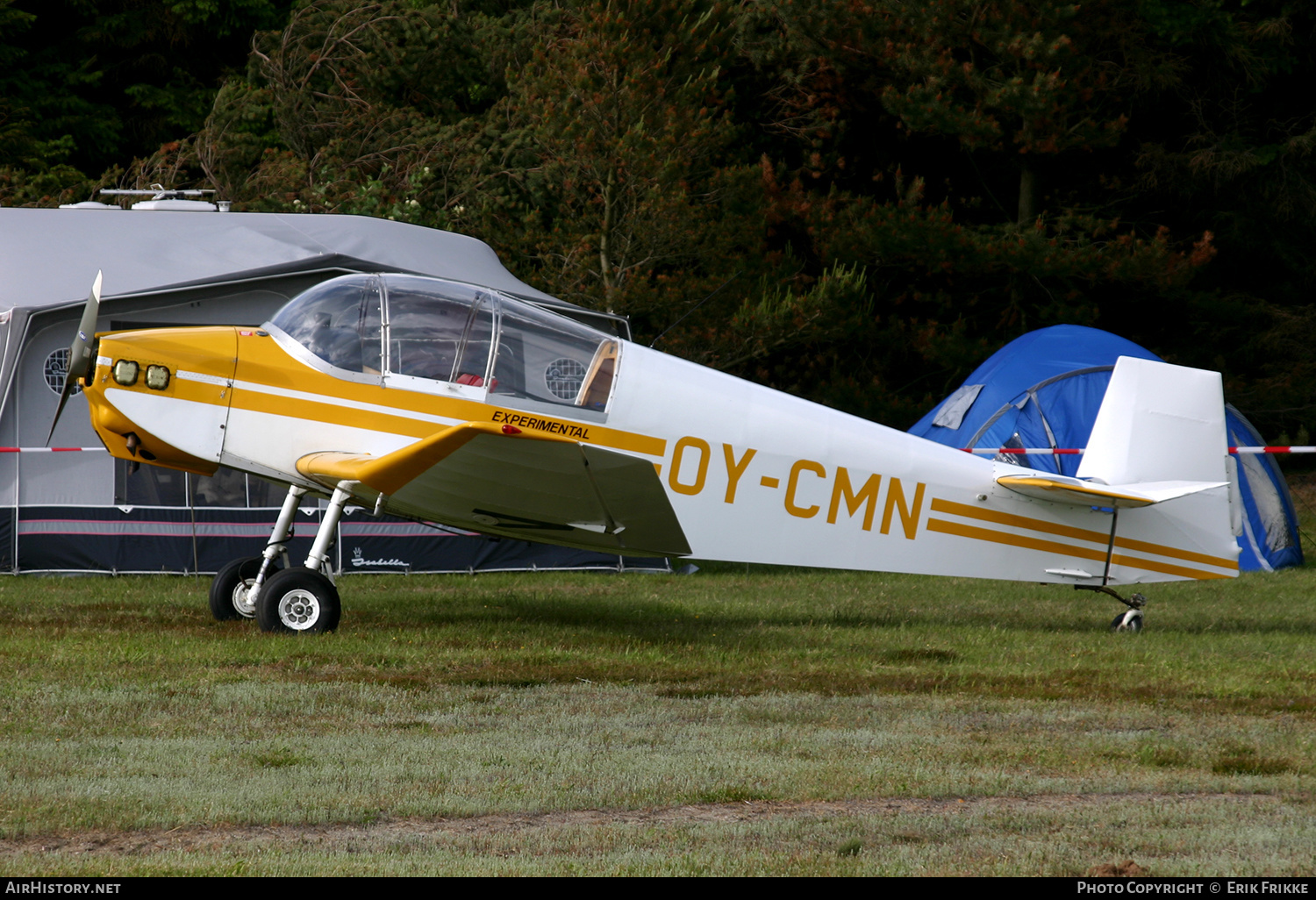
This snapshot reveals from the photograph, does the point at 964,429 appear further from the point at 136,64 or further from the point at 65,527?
the point at 136,64

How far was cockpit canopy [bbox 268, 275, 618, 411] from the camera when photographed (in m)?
7.75

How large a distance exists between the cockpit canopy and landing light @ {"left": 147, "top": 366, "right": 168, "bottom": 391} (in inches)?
28.6

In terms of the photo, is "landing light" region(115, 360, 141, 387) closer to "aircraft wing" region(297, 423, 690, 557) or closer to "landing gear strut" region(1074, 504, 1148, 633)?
"aircraft wing" region(297, 423, 690, 557)

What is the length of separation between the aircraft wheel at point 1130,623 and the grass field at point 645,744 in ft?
0.54

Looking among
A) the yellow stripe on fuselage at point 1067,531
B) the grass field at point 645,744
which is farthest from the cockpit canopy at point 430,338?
the yellow stripe on fuselage at point 1067,531

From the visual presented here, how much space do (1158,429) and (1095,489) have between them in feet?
2.24

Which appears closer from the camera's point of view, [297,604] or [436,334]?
[297,604]

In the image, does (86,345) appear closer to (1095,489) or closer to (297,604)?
(297,604)

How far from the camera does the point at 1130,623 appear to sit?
8.69m

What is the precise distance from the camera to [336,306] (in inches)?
308

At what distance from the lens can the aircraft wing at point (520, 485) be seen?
6707 millimetres

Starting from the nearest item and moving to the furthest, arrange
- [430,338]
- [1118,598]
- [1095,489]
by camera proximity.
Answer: [430,338] → [1095,489] → [1118,598]

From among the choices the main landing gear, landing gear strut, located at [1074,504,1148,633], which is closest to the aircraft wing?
the main landing gear

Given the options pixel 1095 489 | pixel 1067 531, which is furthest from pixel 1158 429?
pixel 1067 531
